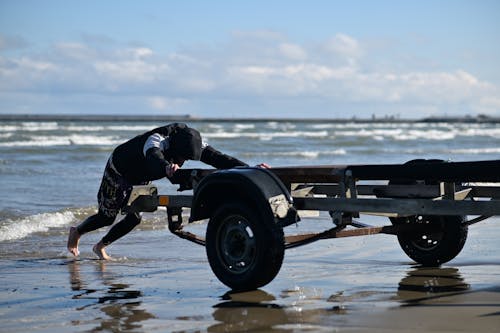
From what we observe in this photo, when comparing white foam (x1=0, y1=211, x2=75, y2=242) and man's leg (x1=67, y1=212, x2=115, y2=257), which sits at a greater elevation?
man's leg (x1=67, y1=212, x2=115, y2=257)

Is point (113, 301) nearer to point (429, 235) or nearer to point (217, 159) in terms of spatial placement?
point (217, 159)

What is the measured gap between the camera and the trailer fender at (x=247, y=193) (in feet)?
22.1

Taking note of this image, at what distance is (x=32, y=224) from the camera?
1229cm

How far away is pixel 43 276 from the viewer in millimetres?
8352

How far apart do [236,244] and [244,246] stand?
11cm

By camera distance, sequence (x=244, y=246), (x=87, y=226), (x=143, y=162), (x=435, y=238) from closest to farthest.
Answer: (x=244, y=246) < (x=143, y=162) < (x=435, y=238) < (x=87, y=226)

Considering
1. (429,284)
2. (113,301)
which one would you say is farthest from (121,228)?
(429,284)

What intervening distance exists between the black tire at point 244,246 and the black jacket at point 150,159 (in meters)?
0.75

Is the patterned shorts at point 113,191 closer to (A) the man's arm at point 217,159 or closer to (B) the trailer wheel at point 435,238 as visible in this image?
(A) the man's arm at point 217,159

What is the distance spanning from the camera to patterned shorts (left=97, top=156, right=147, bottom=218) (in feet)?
27.8

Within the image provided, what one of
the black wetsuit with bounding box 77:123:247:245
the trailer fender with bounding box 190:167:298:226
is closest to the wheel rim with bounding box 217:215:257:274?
the trailer fender with bounding box 190:167:298:226

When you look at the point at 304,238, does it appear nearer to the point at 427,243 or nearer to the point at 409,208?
the point at 409,208

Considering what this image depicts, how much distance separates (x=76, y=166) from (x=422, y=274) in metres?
20.7

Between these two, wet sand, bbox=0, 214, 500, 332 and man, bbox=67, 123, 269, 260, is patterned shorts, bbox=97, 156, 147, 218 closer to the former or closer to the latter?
man, bbox=67, 123, 269, 260
